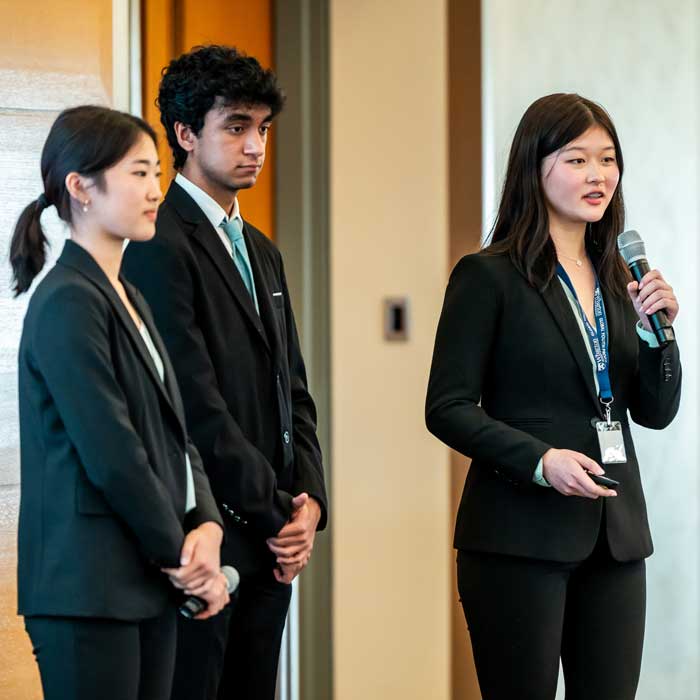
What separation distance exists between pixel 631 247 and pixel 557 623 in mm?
683

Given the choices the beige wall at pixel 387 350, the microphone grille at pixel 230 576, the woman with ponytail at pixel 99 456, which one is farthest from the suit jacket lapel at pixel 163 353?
the beige wall at pixel 387 350

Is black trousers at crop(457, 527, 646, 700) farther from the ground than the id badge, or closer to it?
closer to it

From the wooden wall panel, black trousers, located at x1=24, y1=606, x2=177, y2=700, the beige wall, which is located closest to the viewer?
black trousers, located at x1=24, y1=606, x2=177, y2=700

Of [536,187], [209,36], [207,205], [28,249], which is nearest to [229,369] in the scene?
[207,205]

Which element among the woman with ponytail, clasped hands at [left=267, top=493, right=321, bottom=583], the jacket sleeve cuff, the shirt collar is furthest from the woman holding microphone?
the woman with ponytail

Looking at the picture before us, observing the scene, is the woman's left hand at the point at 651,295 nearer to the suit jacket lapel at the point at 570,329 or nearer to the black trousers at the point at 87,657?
the suit jacket lapel at the point at 570,329

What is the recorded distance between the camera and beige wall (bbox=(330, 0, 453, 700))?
3188 millimetres

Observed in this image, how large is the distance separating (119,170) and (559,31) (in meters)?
2.06

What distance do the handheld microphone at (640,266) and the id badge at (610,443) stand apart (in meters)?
0.18

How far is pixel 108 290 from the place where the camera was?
1697 mm

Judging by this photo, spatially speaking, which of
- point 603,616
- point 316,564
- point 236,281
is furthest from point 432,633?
point 236,281

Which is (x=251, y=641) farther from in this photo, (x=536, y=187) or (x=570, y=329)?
(x=536, y=187)

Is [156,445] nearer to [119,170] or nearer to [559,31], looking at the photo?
[119,170]

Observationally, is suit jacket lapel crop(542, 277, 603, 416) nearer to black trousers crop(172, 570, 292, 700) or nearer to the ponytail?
black trousers crop(172, 570, 292, 700)
